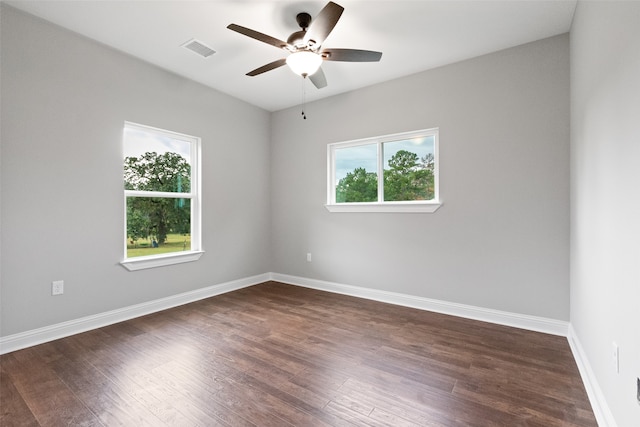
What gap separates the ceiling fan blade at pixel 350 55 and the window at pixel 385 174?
133 centimetres

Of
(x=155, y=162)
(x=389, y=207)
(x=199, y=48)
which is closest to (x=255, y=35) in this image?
(x=199, y=48)

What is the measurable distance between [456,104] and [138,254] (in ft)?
12.8

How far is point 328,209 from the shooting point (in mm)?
4207

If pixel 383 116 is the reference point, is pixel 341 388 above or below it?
below

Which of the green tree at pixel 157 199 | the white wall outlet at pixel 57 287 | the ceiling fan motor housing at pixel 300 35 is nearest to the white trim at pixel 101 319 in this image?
the white wall outlet at pixel 57 287

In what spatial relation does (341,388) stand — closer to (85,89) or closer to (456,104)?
(456,104)

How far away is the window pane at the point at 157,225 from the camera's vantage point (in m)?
3.22

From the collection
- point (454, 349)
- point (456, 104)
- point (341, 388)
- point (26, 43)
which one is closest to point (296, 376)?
point (341, 388)

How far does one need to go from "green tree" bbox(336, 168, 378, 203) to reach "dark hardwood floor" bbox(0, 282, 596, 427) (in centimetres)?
161

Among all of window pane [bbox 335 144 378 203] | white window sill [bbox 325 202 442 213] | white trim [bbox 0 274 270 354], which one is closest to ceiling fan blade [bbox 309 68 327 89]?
window pane [bbox 335 144 378 203]

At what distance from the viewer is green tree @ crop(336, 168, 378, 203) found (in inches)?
153

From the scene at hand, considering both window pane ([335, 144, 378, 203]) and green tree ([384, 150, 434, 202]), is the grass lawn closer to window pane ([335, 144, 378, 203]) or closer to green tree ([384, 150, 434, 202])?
window pane ([335, 144, 378, 203])

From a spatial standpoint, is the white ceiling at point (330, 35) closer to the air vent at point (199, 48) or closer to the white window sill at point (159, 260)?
the air vent at point (199, 48)

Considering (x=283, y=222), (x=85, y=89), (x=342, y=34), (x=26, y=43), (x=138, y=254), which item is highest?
(x=342, y=34)
